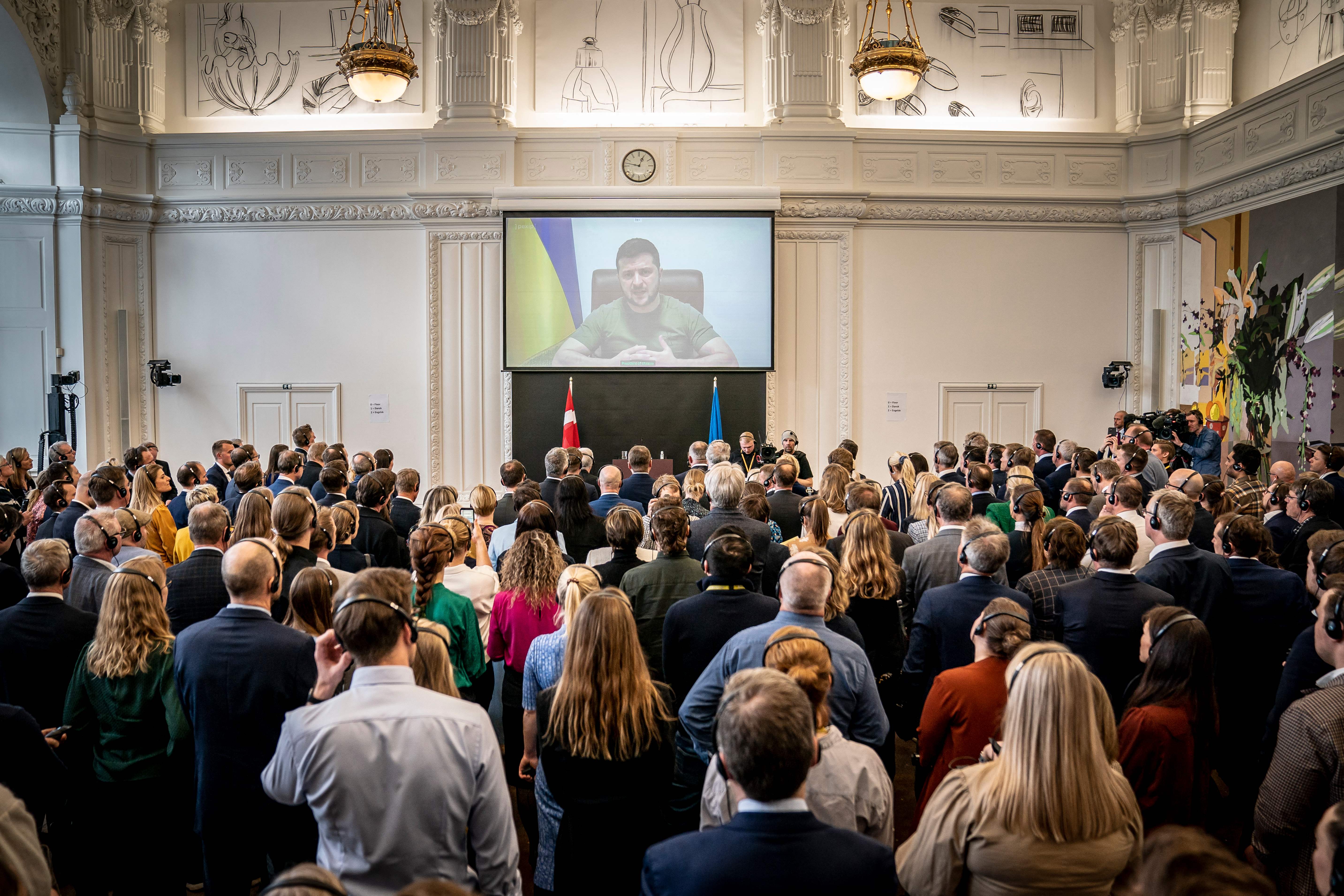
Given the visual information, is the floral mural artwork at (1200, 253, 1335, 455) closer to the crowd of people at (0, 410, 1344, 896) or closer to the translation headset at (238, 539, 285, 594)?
the crowd of people at (0, 410, 1344, 896)

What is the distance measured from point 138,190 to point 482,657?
1082cm

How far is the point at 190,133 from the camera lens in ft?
38.7

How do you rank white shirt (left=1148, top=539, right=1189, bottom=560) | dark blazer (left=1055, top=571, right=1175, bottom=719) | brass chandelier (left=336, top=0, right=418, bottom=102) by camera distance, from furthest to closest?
brass chandelier (left=336, top=0, right=418, bottom=102), white shirt (left=1148, top=539, right=1189, bottom=560), dark blazer (left=1055, top=571, right=1175, bottom=719)

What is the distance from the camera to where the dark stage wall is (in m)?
11.6

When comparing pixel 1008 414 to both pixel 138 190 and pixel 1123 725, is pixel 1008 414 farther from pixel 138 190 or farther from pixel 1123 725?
pixel 138 190

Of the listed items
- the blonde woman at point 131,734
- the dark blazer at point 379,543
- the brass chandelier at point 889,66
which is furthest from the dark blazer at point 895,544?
the brass chandelier at point 889,66

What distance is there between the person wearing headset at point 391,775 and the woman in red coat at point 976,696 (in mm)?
1444

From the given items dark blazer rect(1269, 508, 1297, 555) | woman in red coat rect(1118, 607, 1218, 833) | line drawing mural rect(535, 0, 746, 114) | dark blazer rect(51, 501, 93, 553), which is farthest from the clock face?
woman in red coat rect(1118, 607, 1218, 833)

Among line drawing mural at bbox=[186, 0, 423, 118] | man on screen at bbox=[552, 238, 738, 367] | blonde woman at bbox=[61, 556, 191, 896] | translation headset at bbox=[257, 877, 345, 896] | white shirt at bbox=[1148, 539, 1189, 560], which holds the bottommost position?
blonde woman at bbox=[61, 556, 191, 896]

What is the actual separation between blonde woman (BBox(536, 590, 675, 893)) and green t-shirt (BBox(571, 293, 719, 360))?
9015 millimetres

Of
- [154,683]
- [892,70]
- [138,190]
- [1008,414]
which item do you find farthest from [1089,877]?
[138,190]

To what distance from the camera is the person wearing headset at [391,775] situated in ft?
7.07

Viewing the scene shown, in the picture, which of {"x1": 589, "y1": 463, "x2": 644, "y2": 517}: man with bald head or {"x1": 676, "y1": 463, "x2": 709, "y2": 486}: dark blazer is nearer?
{"x1": 589, "y1": 463, "x2": 644, "y2": 517}: man with bald head

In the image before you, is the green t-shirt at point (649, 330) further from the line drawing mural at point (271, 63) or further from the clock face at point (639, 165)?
the line drawing mural at point (271, 63)
